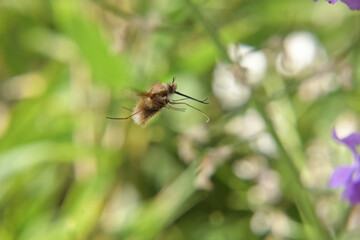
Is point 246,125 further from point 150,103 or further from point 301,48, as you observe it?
point 150,103

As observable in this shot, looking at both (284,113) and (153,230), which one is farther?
(284,113)

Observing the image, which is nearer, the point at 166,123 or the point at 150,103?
the point at 150,103

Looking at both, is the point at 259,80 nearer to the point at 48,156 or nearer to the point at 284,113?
the point at 284,113

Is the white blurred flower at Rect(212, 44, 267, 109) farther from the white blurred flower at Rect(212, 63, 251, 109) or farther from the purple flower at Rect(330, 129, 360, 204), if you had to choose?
the purple flower at Rect(330, 129, 360, 204)

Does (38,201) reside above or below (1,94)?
below

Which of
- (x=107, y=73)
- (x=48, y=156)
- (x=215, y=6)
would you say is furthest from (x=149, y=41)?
(x=48, y=156)

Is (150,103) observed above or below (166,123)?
below

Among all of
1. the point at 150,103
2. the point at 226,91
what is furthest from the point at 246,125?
the point at 150,103
